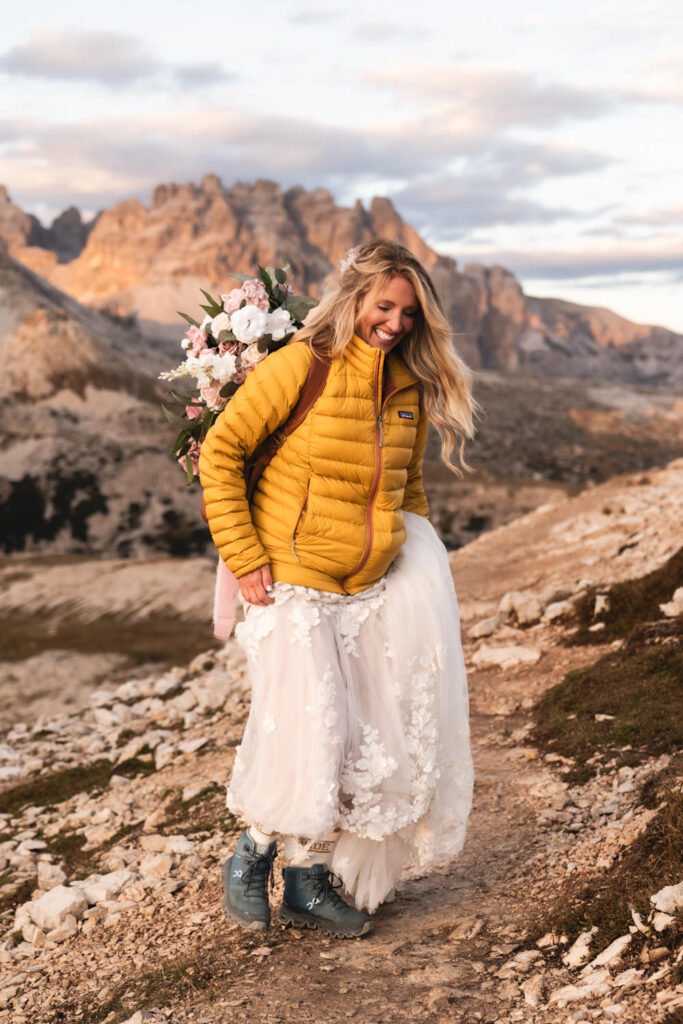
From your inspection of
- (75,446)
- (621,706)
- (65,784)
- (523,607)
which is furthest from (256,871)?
(75,446)

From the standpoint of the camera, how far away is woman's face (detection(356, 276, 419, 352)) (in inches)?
170

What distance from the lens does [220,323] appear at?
4797mm

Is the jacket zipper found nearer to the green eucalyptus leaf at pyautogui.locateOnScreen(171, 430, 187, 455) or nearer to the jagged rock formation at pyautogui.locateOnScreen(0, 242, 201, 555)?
the green eucalyptus leaf at pyautogui.locateOnScreen(171, 430, 187, 455)

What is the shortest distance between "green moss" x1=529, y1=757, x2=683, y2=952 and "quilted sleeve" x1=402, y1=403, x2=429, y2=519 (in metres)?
2.07

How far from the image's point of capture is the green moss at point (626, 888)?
4324mm

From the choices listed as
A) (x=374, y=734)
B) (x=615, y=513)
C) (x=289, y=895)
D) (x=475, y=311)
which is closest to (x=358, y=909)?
(x=289, y=895)

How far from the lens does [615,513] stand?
1625 cm

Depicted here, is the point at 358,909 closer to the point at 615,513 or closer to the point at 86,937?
the point at 86,937

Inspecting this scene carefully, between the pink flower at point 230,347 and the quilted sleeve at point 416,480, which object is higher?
the pink flower at point 230,347

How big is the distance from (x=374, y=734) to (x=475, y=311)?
189383 mm

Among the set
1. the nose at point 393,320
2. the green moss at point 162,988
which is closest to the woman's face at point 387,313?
the nose at point 393,320

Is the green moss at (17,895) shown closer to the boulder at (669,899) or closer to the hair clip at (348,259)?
the boulder at (669,899)

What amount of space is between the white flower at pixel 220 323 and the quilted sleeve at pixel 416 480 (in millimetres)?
1112

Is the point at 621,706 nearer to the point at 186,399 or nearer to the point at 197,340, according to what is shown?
the point at 186,399
